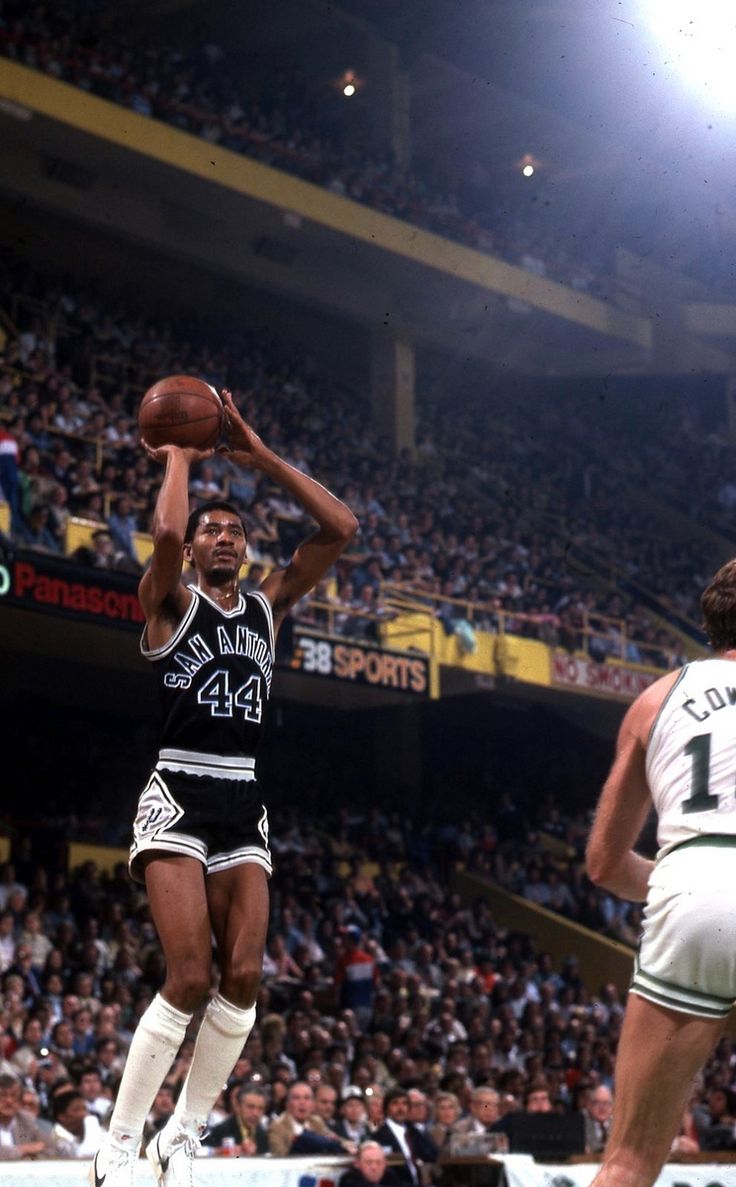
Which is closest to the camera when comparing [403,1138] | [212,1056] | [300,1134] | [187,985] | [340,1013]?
[187,985]

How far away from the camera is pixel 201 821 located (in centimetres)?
597

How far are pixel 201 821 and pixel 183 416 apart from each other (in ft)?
5.81

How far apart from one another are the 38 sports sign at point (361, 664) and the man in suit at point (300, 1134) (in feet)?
29.5

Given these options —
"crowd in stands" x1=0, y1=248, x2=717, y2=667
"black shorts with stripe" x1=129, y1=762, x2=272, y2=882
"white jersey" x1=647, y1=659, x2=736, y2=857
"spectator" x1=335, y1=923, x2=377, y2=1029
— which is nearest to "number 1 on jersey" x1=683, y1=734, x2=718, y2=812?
"white jersey" x1=647, y1=659, x2=736, y2=857

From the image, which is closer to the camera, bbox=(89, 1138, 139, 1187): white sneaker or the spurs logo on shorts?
A: bbox=(89, 1138, 139, 1187): white sneaker

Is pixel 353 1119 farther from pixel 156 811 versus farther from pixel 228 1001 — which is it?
pixel 156 811

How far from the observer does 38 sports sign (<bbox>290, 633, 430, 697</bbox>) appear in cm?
2058

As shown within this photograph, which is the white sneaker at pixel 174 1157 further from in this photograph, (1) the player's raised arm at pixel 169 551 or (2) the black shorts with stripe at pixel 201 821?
(1) the player's raised arm at pixel 169 551

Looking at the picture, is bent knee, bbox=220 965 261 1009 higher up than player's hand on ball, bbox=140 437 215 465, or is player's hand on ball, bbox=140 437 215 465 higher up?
player's hand on ball, bbox=140 437 215 465

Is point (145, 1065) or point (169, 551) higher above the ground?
point (169, 551)

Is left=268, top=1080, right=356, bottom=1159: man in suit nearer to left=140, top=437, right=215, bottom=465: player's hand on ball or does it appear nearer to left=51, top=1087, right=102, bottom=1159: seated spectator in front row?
left=51, top=1087, right=102, bottom=1159: seated spectator in front row

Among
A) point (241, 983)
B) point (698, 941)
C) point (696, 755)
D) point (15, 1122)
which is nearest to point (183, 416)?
point (241, 983)

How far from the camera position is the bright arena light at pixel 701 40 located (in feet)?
74.5

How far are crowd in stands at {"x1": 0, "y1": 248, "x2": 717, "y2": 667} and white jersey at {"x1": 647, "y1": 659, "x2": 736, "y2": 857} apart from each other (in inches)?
558
